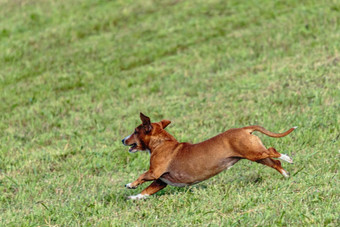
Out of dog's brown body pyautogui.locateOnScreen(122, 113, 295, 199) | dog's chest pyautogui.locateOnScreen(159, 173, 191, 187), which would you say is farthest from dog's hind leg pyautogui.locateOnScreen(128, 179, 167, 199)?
dog's chest pyautogui.locateOnScreen(159, 173, 191, 187)

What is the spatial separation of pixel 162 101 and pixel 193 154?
6331mm

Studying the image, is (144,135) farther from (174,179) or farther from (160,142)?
(174,179)

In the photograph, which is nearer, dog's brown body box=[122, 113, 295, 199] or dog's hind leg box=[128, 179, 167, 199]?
dog's brown body box=[122, 113, 295, 199]

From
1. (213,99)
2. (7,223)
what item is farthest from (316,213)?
(213,99)

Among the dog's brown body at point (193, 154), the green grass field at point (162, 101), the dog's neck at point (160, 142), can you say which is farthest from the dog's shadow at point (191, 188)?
the dog's neck at point (160, 142)

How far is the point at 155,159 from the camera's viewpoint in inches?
305

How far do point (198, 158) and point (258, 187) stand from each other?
0.85 m

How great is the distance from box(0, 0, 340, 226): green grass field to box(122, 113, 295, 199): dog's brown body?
258mm

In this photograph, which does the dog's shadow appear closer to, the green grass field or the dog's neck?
the green grass field

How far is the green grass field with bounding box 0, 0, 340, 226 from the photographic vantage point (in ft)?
22.8

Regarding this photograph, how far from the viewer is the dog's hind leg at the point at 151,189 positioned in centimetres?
770

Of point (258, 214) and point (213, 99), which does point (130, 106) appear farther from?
→ point (258, 214)

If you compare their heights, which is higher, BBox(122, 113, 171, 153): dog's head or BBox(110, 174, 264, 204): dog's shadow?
BBox(122, 113, 171, 153): dog's head

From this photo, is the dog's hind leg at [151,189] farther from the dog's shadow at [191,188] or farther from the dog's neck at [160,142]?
the dog's neck at [160,142]
